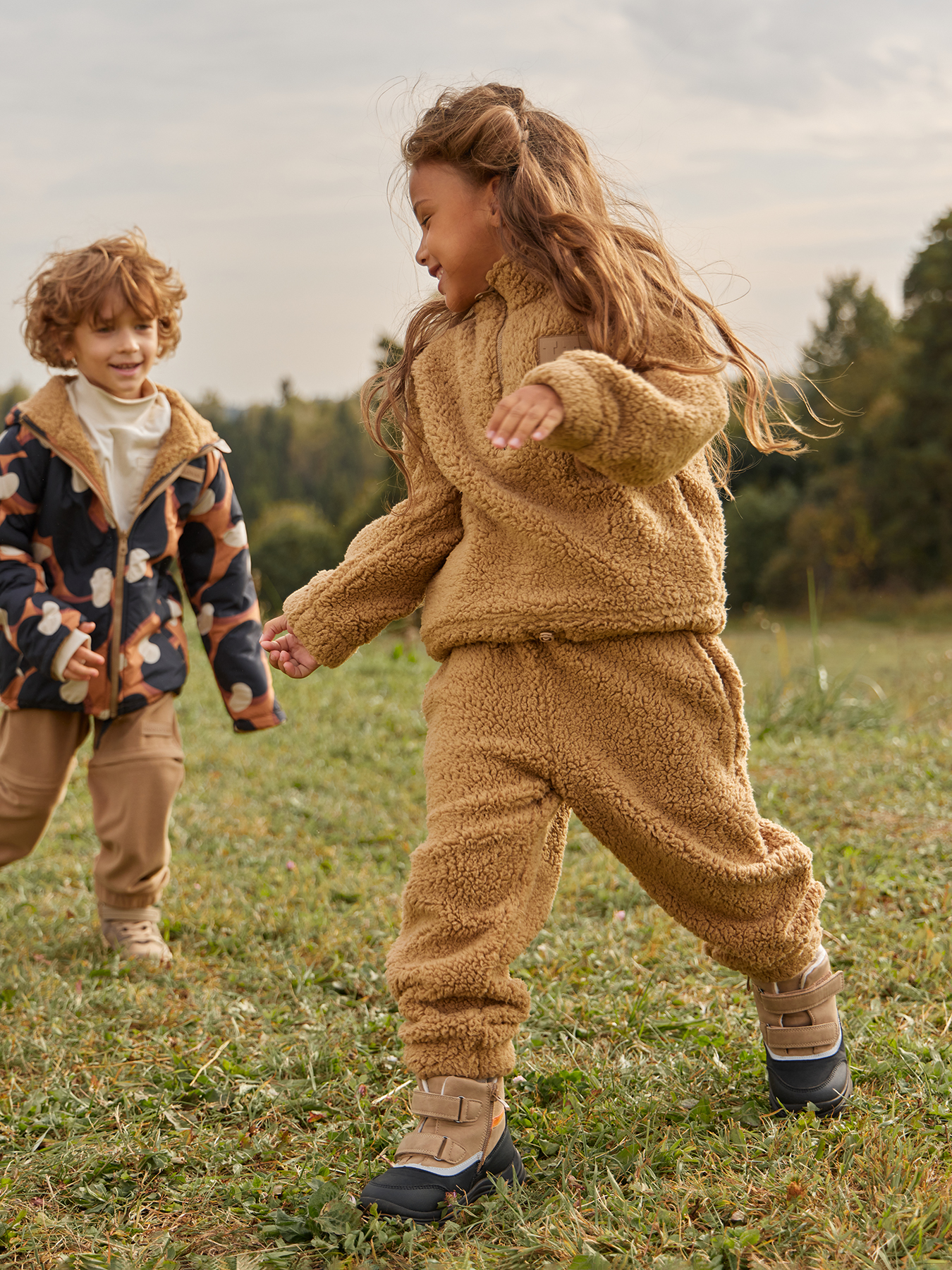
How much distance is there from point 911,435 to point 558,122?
29447 mm

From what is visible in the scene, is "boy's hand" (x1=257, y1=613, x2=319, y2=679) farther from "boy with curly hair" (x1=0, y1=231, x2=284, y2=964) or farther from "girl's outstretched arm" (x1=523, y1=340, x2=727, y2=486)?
"boy with curly hair" (x1=0, y1=231, x2=284, y2=964)

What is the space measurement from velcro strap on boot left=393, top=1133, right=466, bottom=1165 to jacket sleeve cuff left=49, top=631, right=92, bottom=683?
153 centimetres

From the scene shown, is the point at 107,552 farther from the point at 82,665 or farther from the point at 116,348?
the point at 116,348

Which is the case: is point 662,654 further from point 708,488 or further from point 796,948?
point 796,948

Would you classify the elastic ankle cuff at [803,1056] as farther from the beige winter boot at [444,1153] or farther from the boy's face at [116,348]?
the boy's face at [116,348]

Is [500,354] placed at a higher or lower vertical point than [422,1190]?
higher

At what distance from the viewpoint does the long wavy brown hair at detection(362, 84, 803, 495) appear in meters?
1.93

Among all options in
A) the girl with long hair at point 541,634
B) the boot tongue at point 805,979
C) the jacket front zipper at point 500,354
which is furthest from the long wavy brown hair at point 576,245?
the boot tongue at point 805,979

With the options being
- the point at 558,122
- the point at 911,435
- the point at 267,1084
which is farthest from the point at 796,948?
the point at 911,435

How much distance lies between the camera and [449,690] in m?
2.06

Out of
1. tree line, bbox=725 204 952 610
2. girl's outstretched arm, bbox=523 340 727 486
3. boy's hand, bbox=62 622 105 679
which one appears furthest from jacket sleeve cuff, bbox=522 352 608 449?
tree line, bbox=725 204 952 610

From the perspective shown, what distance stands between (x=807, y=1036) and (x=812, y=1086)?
0.29 feet

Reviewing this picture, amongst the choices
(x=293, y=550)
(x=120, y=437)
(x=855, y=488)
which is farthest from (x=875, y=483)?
(x=120, y=437)

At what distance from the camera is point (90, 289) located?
302cm
